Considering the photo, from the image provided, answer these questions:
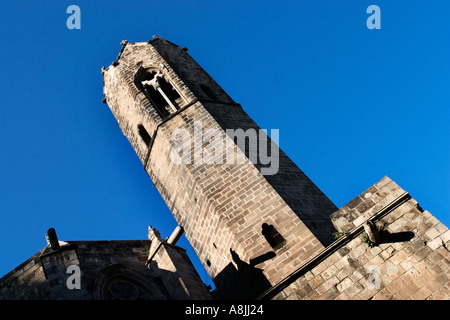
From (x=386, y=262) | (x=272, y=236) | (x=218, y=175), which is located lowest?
(x=386, y=262)

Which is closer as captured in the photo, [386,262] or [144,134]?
[386,262]

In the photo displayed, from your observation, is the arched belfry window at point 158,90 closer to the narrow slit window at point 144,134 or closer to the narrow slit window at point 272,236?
the narrow slit window at point 144,134

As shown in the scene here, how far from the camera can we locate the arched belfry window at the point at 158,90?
52.3 feet

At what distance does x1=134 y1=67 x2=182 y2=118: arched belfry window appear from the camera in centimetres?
1594

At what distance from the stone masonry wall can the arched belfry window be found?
8.08 meters

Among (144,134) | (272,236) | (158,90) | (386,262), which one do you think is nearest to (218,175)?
(272,236)

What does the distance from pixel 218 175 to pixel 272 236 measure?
252 cm

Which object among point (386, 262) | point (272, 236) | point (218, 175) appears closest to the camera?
point (386, 262)

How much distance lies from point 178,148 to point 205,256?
Result: 325cm

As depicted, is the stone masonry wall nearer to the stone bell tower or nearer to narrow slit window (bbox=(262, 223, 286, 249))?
the stone bell tower

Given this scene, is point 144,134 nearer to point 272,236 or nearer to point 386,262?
→ point 272,236

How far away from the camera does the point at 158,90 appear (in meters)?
16.4
